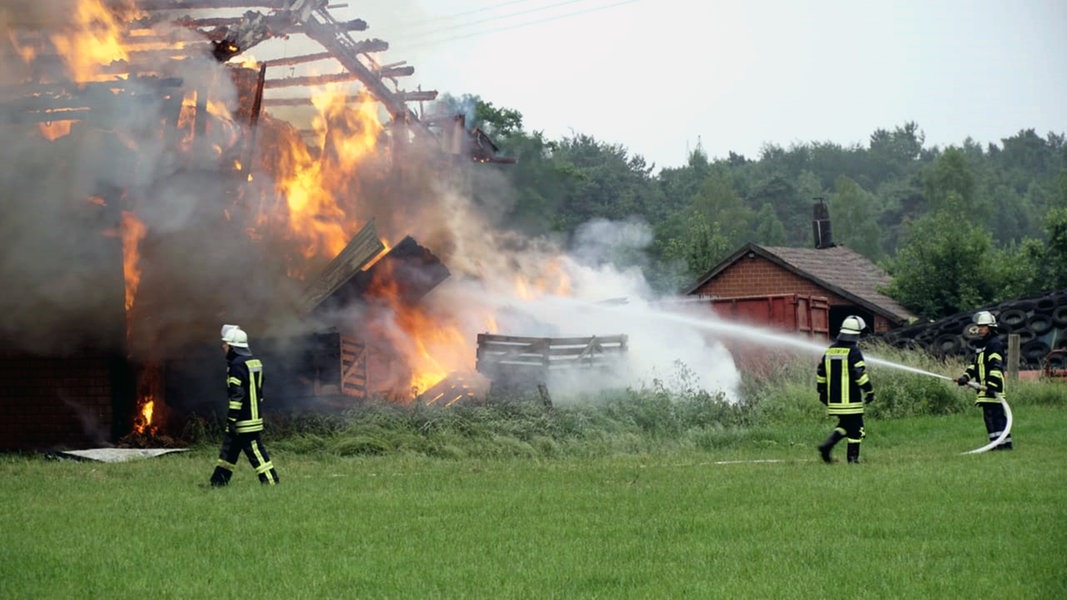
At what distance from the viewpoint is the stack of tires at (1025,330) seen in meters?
30.4

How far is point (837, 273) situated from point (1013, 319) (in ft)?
39.5

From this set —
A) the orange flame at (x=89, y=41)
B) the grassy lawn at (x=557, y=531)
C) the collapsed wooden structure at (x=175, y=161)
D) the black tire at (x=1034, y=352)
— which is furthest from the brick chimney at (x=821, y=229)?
the grassy lawn at (x=557, y=531)

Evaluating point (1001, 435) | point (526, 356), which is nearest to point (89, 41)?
point (526, 356)

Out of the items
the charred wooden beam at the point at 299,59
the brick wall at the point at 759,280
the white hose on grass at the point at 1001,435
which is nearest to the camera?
the white hose on grass at the point at 1001,435

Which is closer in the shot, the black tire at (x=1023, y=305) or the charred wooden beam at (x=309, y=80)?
the charred wooden beam at (x=309, y=80)

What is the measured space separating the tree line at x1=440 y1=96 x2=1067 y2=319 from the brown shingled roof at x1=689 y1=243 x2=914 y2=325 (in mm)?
740

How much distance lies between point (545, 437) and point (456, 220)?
33.0 feet

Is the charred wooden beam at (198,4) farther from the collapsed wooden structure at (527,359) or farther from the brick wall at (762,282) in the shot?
the brick wall at (762,282)

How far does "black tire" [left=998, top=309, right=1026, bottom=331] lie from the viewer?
3089cm

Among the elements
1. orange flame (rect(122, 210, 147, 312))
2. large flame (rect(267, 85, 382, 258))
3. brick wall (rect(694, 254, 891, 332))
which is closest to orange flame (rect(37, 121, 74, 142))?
orange flame (rect(122, 210, 147, 312))

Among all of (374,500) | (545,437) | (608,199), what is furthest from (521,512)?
(608,199)

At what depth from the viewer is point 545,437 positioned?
17469 mm

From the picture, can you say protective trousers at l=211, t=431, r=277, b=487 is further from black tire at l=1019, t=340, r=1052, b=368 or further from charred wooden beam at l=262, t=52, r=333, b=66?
black tire at l=1019, t=340, r=1052, b=368

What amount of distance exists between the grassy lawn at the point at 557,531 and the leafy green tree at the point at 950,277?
26.6 m
